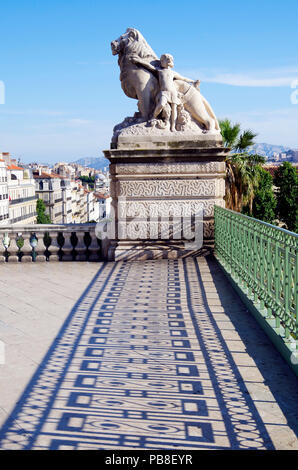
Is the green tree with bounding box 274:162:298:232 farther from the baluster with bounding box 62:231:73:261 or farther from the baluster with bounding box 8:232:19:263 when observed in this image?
the baluster with bounding box 8:232:19:263

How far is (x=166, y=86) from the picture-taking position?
920 centimetres

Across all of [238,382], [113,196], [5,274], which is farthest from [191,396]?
[113,196]

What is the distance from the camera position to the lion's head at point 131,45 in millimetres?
9367

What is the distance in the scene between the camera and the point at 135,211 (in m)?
9.44

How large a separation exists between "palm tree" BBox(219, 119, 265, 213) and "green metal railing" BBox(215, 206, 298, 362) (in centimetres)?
1032

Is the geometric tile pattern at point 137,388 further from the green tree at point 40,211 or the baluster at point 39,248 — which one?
the green tree at point 40,211

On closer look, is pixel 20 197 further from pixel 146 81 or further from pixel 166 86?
pixel 166 86

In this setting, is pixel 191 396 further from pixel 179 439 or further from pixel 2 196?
pixel 2 196

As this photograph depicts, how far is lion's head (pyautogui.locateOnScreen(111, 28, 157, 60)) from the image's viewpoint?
9.37 m

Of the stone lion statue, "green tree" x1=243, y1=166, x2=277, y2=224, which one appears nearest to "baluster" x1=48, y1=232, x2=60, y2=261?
the stone lion statue

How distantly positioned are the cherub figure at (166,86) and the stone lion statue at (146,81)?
0.04m

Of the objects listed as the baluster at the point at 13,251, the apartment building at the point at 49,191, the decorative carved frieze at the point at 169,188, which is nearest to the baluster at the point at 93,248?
the decorative carved frieze at the point at 169,188

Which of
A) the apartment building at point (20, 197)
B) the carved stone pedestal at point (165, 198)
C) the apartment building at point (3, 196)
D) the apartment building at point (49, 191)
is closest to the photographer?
the carved stone pedestal at point (165, 198)
